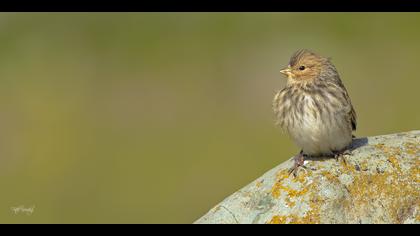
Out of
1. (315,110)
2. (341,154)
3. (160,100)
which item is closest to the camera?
(341,154)

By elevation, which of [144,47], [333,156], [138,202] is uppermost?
[333,156]

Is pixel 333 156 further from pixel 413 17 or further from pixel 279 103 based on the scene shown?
pixel 413 17

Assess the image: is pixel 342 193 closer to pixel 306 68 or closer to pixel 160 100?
pixel 306 68

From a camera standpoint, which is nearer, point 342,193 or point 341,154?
point 342,193

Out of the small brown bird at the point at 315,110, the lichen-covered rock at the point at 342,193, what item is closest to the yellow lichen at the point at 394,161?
the lichen-covered rock at the point at 342,193

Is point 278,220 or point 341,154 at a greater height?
point 341,154

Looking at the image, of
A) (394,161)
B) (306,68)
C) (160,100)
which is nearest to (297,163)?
(394,161)
